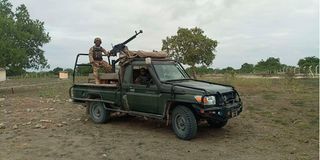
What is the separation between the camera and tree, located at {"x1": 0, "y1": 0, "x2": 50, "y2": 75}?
24.4 m

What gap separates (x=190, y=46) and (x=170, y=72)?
776 inches

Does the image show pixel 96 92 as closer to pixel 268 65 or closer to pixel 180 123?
pixel 180 123

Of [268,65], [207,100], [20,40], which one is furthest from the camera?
[268,65]

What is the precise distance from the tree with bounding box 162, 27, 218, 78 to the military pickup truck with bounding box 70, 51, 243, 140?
1799 cm

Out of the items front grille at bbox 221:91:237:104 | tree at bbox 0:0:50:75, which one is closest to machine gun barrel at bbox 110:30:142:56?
front grille at bbox 221:91:237:104

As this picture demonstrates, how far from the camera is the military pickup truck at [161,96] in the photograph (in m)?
7.79

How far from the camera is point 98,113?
34.6 feet

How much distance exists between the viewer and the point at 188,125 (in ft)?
25.7

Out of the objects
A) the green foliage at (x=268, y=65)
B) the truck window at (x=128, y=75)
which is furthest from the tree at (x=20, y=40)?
the green foliage at (x=268, y=65)

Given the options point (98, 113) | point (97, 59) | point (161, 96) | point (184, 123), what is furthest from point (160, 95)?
point (97, 59)

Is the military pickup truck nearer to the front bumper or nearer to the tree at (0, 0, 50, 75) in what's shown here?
the front bumper

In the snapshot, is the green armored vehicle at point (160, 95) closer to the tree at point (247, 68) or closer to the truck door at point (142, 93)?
the truck door at point (142, 93)

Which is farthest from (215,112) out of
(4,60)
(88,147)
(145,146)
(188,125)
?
(4,60)

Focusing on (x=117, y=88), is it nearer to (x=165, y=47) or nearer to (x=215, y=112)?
(x=215, y=112)
